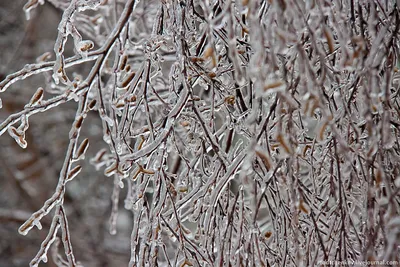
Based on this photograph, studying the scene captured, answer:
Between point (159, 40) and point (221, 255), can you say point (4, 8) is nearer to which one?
point (159, 40)

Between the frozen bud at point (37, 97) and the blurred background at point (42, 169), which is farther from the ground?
the blurred background at point (42, 169)

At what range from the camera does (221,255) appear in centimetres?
116

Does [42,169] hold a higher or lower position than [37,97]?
higher

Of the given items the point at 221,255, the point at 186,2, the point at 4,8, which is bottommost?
the point at 221,255

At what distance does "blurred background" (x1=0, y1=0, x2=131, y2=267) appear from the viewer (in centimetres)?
496

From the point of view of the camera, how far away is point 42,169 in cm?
527

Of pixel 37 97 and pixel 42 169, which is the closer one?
pixel 37 97

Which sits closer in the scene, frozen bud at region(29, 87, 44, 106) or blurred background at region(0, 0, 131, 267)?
frozen bud at region(29, 87, 44, 106)

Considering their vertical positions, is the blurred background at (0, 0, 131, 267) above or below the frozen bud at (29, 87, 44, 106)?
above

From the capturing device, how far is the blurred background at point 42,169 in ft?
16.3

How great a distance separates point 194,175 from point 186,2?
52 centimetres

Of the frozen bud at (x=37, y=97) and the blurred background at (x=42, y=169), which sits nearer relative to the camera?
the frozen bud at (x=37, y=97)

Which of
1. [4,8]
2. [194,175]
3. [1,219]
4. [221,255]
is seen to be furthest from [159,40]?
[4,8]

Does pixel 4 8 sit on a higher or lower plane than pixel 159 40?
higher
